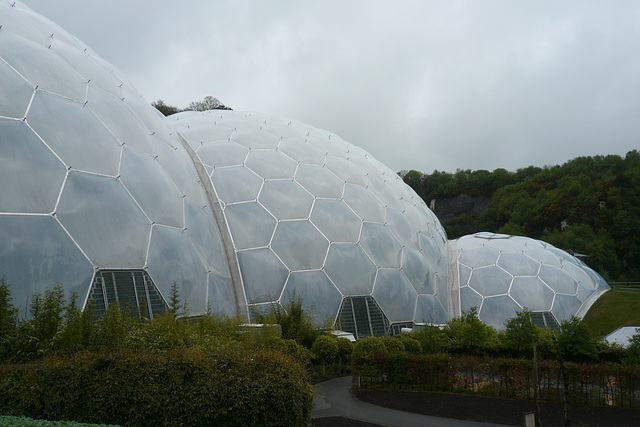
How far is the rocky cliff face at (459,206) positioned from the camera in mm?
66125

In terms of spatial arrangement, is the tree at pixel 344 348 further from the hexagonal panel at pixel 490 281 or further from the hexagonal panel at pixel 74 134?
Result: the hexagonal panel at pixel 490 281

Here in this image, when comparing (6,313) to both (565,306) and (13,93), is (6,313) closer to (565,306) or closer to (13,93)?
(13,93)

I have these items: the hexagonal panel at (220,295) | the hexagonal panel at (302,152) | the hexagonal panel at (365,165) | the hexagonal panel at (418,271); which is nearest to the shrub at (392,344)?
the hexagonal panel at (418,271)

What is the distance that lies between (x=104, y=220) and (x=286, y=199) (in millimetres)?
6822

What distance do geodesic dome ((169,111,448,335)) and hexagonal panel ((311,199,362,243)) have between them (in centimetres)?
4

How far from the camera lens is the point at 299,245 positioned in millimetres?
15555

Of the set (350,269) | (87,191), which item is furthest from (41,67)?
(350,269)

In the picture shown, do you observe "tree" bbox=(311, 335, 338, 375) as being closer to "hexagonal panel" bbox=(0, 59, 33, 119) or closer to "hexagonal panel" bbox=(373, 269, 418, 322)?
"hexagonal panel" bbox=(373, 269, 418, 322)

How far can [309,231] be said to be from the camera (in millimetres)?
15961

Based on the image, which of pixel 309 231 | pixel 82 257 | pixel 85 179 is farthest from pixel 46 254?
pixel 309 231

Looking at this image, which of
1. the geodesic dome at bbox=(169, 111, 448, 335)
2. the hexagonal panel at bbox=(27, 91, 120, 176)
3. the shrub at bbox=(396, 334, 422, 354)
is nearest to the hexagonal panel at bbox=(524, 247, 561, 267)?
the geodesic dome at bbox=(169, 111, 448, 335)

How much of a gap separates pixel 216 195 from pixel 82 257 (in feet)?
20.5

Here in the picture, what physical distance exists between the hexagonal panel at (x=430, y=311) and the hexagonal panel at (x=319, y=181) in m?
5.16

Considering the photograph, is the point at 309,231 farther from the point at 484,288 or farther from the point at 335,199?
the point at 484,288
